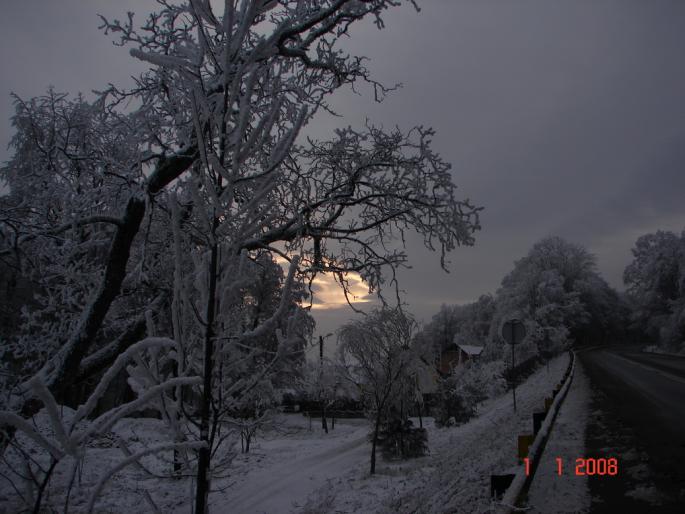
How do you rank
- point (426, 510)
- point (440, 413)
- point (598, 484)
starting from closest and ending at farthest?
point (598, 484) < point (426, 510) < point (440, 413)

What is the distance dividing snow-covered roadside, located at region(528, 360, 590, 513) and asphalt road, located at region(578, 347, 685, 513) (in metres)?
0.14

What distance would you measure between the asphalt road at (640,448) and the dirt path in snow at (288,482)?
797 cm

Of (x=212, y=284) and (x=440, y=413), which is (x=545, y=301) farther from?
(x=212, y=284)

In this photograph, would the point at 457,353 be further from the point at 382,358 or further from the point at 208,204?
the point at 208,204

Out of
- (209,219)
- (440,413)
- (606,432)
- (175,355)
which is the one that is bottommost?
(440,413)

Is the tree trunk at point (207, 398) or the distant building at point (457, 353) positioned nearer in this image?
the tree trunk at point (207, 398)

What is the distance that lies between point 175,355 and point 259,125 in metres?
1.40

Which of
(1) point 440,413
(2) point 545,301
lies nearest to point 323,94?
(1) point 440,413

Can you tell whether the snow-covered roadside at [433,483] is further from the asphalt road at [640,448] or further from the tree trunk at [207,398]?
the tree trunk at [207,398]

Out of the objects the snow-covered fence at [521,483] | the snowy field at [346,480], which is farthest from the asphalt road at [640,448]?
the snow-covered fence at [521,483]

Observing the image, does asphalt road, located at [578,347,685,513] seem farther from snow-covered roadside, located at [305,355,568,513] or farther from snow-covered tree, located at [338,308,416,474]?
snow-covered tree, located at [338,308,416,474]

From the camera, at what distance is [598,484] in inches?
203

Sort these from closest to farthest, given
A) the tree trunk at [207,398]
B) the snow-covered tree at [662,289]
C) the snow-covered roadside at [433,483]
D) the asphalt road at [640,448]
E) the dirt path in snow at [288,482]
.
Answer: the tree trunk at [207,398]
the asphalt road at [640,448]
the snow-covered roadside at [433,483]
the dirt path in snow at [288,482]
the snow-covered tree at [662,289]

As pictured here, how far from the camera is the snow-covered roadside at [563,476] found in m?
4.59
